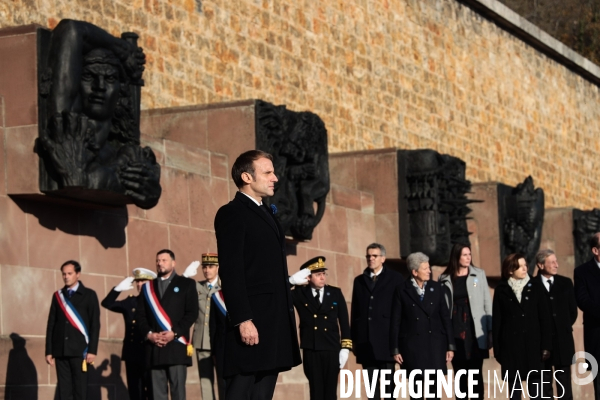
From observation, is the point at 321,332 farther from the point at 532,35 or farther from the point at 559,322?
the point at 532,35

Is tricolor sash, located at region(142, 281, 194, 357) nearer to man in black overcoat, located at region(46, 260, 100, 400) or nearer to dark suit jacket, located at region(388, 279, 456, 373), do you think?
man in black overcoat, located at region(46, 260, 100, 400)

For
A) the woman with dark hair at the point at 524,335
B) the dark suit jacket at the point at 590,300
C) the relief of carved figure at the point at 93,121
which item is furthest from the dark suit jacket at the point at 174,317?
the dark suit jacket at the point at 590,300

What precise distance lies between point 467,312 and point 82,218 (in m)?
3.50

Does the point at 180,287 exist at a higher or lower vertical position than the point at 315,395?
higher

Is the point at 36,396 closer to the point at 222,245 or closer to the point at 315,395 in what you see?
the point at 315,395

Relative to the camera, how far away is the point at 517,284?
11.8 m

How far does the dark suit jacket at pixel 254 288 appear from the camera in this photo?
6.68 metres

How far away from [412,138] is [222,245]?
18.5 meters

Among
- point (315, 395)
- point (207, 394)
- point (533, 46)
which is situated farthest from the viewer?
point (533, 46)

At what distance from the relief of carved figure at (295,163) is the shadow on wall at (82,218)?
8.19ft

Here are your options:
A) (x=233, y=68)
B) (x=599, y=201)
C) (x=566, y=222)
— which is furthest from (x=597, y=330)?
(x=599, y=201)

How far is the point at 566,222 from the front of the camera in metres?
24.6

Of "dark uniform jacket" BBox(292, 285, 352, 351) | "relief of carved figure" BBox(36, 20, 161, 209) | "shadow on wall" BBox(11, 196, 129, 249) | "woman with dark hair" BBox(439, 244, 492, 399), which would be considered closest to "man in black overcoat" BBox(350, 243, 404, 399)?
"dark uniform jacket" BBox(292, 285, 352, 351)

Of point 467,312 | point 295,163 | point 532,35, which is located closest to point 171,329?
point 467,312
